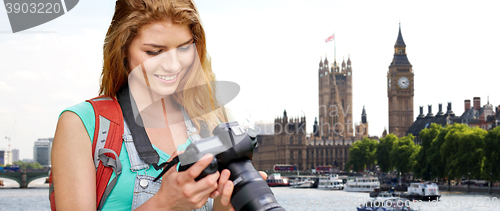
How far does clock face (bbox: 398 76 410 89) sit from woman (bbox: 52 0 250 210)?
307 feet

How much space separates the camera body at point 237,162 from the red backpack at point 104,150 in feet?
0.73

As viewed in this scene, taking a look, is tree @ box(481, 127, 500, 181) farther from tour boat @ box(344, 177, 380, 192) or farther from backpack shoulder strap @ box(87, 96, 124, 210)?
backpack shoulder strap @ box(87, 96, 124, 210)

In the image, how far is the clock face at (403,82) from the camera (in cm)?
9169

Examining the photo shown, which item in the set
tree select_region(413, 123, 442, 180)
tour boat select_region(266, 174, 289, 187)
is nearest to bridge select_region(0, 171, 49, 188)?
tour boat select_region(266, 174, 289, 187)

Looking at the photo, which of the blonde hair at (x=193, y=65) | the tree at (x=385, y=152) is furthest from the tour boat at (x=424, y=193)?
the blonde hair at (x=193, y=65)

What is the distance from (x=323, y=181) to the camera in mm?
60781

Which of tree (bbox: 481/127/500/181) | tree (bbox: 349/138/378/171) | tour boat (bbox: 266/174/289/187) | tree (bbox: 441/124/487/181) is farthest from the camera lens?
tree (bbox: 349/138/378/171)

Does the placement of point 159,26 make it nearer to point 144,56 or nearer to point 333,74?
point 144,56

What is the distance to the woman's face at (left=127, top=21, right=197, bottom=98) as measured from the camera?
1.33 m

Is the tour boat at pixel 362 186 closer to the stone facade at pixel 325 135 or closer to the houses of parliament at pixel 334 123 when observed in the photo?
the houses of parliament at pixel 334 123

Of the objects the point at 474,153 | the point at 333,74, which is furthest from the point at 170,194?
the point at 333,74

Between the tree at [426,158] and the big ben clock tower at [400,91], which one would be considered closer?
the tree at [426,158]

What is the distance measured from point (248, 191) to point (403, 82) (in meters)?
94.2

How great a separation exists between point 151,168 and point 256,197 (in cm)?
34
